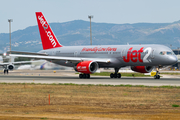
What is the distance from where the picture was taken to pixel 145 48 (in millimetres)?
41625

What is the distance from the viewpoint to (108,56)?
4512cm

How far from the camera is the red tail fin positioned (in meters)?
51.9

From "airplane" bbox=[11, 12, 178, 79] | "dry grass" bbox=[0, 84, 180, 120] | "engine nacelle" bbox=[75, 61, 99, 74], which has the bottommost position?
"dry grass" bbox=[0, 84, 180, 120]

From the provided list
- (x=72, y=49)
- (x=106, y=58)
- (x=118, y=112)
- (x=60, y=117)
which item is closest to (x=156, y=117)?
(x=118, y=112)

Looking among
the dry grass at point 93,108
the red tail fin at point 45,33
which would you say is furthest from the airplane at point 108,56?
the dry grass at point 93,108

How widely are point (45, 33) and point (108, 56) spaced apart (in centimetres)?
1203

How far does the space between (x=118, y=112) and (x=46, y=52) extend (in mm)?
37746

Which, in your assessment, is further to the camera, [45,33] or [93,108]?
[45,33]

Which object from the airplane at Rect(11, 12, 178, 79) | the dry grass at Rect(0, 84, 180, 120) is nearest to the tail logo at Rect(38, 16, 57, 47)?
the airplane at Rect(11, 12, 178, 79)

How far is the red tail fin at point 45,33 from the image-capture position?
51.9 m

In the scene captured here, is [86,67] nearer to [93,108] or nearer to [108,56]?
[108,56]

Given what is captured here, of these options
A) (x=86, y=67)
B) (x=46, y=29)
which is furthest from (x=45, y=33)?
(x=86, y=67)

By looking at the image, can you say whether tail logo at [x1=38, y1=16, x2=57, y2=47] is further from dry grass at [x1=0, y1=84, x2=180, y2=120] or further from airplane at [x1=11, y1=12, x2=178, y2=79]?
dry grass at [x1=0, y1=84, x2=180, y2=120]

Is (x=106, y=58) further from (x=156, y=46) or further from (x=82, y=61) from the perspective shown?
(x=156, y=46)
